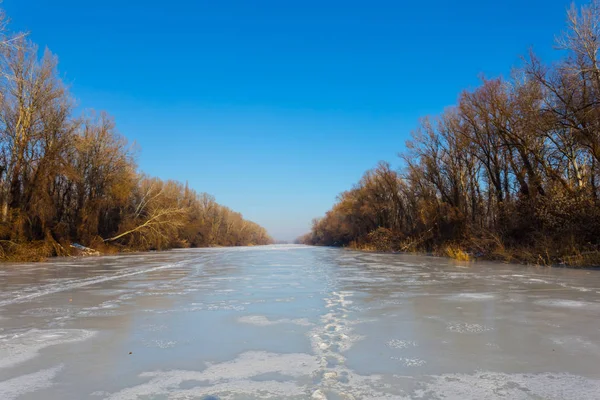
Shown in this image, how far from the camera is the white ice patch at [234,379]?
2566 mm

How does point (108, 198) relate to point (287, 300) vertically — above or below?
above

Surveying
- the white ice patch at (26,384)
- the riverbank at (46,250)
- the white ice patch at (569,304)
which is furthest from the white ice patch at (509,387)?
the riverbank at (46,250)

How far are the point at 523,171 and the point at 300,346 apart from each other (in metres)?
18.7

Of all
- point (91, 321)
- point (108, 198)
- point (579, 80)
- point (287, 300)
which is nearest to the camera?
point (91, 321)

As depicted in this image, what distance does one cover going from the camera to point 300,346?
3633 millimetres

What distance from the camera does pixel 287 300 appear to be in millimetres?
6297

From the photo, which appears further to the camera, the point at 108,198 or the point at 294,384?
the point at 108,198

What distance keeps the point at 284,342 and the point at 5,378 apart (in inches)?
85.5

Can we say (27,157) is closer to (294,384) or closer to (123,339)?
(123,339)

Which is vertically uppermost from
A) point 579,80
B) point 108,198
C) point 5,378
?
point 579,80

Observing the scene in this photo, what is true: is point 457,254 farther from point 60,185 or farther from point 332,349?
point 60,185

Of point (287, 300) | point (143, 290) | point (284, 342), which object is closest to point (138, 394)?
point (284, 342)

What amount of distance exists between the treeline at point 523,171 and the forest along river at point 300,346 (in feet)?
33.2

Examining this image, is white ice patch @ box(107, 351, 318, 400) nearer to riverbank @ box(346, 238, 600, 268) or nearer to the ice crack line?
the ice crack line
